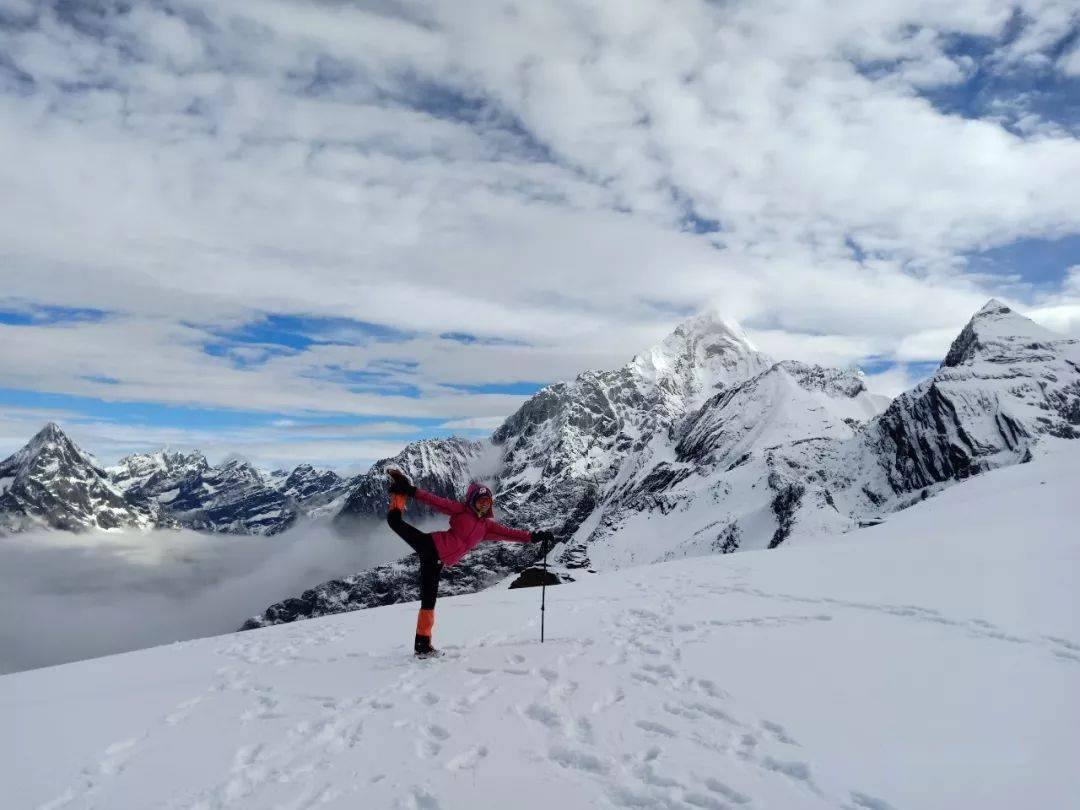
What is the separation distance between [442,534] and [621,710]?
19.3 feet

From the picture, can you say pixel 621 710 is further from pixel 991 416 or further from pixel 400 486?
pixel 991 416

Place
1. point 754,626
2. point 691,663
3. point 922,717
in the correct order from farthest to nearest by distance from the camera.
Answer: point 754,626
point 691,663
point 922,717

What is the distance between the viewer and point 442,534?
12.7 meters

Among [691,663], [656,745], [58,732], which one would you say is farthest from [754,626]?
[58,732]

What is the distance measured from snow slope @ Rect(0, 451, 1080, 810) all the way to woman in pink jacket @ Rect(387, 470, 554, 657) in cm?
125

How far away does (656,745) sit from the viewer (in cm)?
672

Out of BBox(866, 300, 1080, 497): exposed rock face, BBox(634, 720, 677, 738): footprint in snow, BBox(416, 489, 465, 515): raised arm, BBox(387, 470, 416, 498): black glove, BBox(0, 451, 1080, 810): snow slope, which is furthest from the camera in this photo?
BBox(866, 300, 1080, 497): exposed rock face

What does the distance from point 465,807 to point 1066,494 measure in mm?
28132

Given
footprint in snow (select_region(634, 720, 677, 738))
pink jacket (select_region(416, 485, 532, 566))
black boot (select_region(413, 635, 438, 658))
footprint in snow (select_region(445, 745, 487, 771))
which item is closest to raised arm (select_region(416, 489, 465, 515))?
pink jacket (select_region(416, 485, 532, 566))

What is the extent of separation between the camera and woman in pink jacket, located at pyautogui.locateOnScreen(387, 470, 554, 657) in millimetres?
11781

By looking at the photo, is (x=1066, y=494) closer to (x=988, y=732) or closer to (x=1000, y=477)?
(x=1000, y=477)

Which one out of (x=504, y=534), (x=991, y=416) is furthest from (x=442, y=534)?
(x=991, y=416)

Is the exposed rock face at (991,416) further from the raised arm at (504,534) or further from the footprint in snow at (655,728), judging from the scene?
the footprint in snow at (655,728)

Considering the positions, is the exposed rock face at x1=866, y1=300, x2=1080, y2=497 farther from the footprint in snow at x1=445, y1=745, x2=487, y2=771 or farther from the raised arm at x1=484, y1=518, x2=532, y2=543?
the footprint in snow at x1=445, y1=745, x2=487, y2=771
